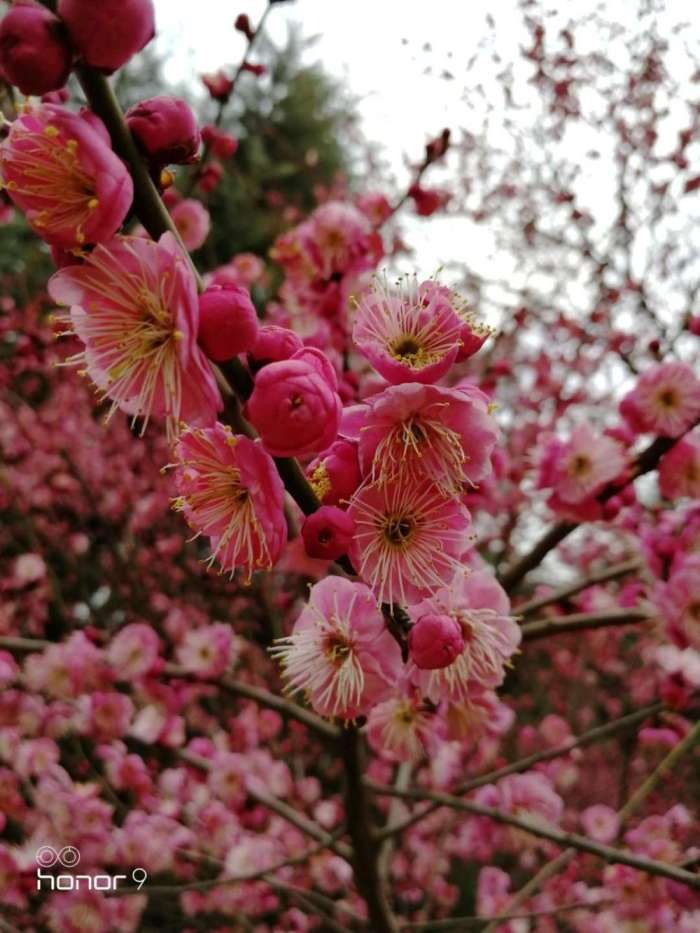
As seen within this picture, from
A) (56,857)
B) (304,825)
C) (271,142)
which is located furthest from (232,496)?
(271,142)

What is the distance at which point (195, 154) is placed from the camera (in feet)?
2.52

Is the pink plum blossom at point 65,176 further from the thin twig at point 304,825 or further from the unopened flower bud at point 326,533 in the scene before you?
the thin twig at point 304,825

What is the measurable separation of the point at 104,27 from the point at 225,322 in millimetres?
271

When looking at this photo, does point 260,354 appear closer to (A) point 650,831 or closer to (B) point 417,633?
(B) point 417,633

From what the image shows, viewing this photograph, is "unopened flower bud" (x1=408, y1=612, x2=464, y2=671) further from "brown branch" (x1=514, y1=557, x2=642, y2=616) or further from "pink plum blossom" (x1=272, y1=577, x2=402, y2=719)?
"brown branch" (x1=514, y1=557, x2=642, y2=616)

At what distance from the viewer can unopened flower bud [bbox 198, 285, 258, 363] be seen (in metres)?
0.69

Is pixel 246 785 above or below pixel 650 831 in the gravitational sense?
above

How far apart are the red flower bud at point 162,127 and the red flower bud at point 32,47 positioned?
90 mm

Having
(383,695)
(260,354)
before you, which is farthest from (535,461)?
(260,354)

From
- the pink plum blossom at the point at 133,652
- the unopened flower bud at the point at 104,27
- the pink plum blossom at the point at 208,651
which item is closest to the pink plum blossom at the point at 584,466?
the pink plum blossom at the point at 208,651

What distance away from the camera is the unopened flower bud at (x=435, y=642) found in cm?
86

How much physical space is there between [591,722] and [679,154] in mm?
4319

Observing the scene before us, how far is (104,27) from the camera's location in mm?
625

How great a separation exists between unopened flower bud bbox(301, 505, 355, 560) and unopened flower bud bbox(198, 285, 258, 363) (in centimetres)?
20
